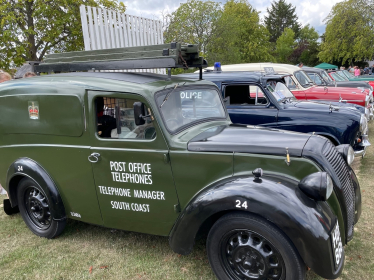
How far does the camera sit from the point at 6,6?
389 inches

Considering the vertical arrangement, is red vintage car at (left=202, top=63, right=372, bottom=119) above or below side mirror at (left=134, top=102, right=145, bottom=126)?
below

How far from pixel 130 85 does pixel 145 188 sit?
1.04m

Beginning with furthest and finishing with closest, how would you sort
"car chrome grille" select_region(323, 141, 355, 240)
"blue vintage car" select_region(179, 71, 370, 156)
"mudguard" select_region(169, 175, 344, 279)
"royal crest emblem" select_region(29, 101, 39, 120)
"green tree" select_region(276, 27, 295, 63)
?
"green tree" select_region(276, 27, 295, 63) → "blue vintage car" select_region(179, 71, 370, 156) → "royal crest emblem" select_region(29, 101, 39, 120) → "car chrome grille" select_region(323, 141, 355, 240) → "mudguard" select_region(169, 175, 344, 279)

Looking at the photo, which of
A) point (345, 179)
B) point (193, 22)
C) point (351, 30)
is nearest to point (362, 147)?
point (345, 179)

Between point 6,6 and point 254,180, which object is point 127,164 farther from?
point 6,6

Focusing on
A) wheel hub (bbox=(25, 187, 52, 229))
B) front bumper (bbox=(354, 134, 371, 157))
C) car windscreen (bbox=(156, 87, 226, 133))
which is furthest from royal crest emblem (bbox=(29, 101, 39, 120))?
front bumper (bbox=(354, 134, 371, 157))

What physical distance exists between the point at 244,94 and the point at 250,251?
4.25 meters

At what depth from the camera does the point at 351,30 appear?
3147 cm

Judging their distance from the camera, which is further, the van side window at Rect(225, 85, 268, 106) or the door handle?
the van side window at Rect(225, 85, 268, 106)

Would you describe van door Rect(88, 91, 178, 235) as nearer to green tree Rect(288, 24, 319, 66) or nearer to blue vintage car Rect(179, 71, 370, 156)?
blue vintage car Rect(179, 71, 370, 156)

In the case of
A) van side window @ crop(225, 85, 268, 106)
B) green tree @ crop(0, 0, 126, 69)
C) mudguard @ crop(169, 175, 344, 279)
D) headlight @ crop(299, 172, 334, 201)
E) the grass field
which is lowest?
the grass field

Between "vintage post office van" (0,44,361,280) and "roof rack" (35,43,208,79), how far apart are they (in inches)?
0.7

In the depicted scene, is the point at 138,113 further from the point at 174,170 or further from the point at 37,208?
the point at 37,208

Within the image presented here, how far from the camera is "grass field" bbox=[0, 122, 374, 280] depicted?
306 centimetres
